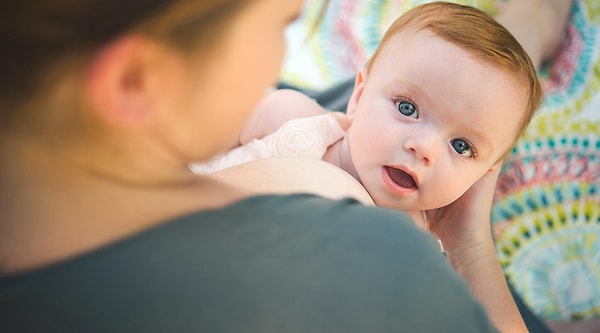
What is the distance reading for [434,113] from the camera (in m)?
1.03

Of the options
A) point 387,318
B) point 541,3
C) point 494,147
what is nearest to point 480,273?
point 494,147

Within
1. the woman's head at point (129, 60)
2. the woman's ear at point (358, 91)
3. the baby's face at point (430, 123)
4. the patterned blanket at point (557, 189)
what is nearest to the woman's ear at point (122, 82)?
the woman's head at point (129, 60)

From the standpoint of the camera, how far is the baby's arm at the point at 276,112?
127cm

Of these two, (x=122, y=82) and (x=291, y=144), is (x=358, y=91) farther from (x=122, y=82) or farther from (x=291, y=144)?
(x=122, y=82)

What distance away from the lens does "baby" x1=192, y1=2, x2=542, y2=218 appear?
102 centimetres

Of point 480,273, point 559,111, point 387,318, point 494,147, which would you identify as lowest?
point 480,273

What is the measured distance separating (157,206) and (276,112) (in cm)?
80

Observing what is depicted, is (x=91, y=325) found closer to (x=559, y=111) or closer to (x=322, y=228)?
(x=322, y=228)

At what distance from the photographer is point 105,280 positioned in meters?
0.47

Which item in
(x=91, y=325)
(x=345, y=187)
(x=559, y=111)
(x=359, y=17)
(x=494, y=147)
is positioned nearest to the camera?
(x=91, y=325)

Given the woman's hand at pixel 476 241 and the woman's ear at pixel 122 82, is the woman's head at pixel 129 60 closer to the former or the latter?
the woman's ear at pixel 122 82

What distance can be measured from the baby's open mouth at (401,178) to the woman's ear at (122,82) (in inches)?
25.1

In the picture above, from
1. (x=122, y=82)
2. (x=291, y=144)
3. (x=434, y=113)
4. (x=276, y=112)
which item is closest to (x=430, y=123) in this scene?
(x=434, y=113)

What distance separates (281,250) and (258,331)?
0.21ft
